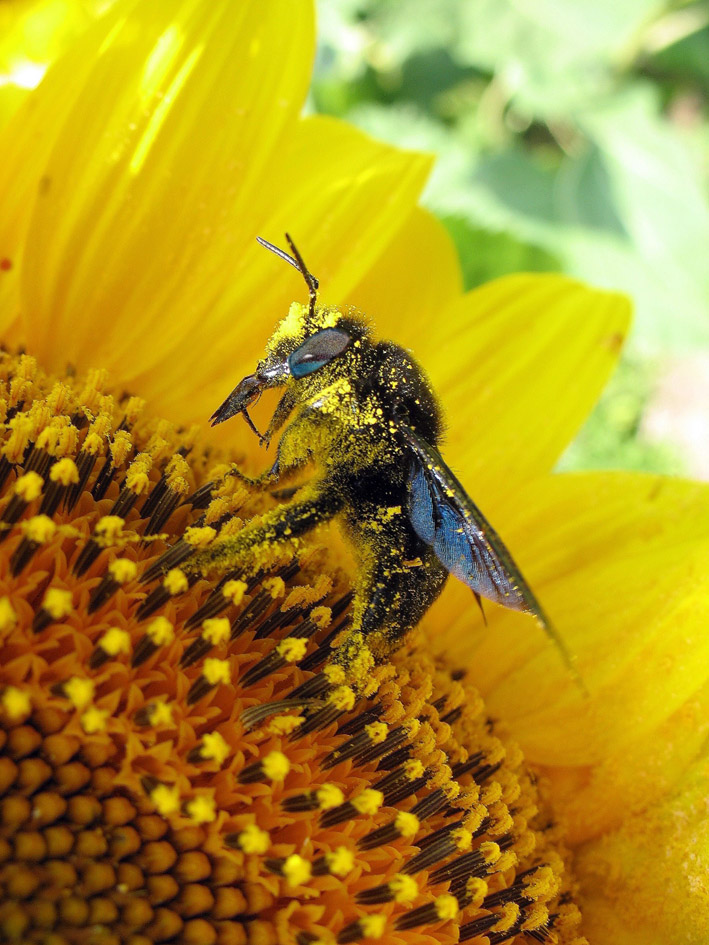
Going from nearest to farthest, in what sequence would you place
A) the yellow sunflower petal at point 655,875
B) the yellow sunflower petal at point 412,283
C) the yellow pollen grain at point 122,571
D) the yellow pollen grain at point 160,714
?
the yellow pollen grain at point 160,714 → the yellow pollen grain at point 122,571 → the yellow sunflower petal at point 655,875 → the yellow sunflower petal at point 412,283

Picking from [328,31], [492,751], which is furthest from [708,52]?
[492,751]

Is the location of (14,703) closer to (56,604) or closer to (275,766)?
(56,604)

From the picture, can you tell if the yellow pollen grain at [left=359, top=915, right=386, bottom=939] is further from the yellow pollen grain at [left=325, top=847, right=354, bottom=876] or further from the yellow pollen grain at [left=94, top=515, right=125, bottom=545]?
the yellow pollen grain at [left=94, top=515, right=125, bottom=545]

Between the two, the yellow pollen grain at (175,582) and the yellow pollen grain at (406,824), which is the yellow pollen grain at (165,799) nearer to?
the yellow pollen grain at (175,582)

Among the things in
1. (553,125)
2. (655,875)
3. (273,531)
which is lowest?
(655,875)

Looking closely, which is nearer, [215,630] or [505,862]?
[215,630]

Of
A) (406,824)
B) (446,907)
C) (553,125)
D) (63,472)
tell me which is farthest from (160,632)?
(553,125)

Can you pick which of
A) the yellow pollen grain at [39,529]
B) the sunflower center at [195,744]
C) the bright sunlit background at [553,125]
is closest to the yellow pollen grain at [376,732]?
the sunflower center at [195,744]
